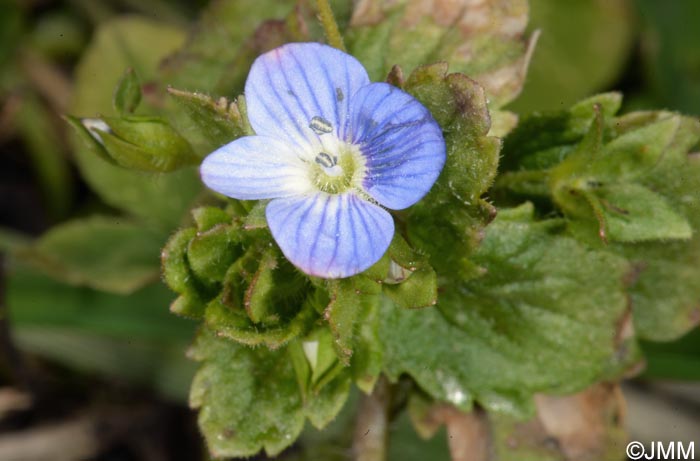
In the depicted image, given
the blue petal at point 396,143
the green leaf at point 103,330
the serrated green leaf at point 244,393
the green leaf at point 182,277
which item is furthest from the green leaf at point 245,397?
the green leaf at point 103,330

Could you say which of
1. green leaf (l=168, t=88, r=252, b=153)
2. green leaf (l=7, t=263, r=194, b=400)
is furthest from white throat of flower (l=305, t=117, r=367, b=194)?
green leaf (l=7, t=263, r=194, b=400)

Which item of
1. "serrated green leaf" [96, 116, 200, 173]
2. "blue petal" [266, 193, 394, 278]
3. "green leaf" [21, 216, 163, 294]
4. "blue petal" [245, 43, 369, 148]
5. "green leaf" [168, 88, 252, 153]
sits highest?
"blue petal" [245, 43, 369, 148]

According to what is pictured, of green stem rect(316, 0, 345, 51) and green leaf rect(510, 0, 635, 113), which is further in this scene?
green leaf rect(510, 0, 635, 113)

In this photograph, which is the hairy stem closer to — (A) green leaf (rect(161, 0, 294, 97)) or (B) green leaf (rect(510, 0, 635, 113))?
(A) green leaf (rect(161, 0, 294, 97))

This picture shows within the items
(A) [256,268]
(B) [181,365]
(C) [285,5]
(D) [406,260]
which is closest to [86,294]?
(B) [181,365]

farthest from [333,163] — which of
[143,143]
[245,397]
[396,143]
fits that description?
[245,397]

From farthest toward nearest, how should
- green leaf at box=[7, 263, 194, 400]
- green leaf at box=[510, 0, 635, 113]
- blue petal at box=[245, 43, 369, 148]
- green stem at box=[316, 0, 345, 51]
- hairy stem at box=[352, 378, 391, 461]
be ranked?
green leaf at box=[510, 0, 635, 113], green leaf at box=[7, 263, 194, 400], hairy stem at box=[352, 378, 391, 461], green stem at box=[316, 0, 345, 51], blue petal at box=[245, 43, 369, 148]

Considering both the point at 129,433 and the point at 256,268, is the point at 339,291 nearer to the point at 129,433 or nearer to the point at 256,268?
the point at 256,268
